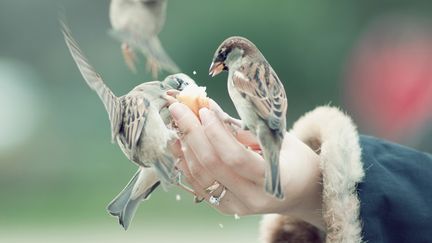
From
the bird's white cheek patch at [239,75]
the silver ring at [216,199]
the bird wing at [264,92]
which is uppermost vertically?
the bird's white cheek patch at [239,75]

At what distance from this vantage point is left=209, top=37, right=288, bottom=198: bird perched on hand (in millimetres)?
913

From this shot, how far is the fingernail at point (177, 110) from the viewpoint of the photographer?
3.23 feet

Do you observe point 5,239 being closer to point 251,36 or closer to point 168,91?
point 251,36

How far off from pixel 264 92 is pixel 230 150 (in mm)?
84

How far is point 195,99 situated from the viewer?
3.30 feet

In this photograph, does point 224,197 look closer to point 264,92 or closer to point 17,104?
point 264,92

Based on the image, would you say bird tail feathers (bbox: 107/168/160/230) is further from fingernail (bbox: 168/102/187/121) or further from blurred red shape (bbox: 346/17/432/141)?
blurred red shape (bbox: 346/17/432/141)

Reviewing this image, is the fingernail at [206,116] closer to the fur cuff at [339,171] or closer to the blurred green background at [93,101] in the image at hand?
the fur cuff at [339,171]

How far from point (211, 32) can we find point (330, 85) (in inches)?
38.7

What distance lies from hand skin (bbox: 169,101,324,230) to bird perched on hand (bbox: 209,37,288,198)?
0.03 meters

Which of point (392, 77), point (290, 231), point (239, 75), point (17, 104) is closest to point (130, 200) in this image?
point (239, 75)

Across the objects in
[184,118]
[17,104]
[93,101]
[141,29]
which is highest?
[141,29]

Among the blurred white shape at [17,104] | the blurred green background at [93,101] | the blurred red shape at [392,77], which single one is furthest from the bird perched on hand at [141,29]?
the blurred red shape at [392,77]

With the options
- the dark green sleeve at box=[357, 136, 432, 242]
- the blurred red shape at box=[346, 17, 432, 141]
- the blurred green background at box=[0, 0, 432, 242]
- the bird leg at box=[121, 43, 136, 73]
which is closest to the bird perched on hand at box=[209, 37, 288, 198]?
the bird leg at box=[121, 43, 136, 73]
